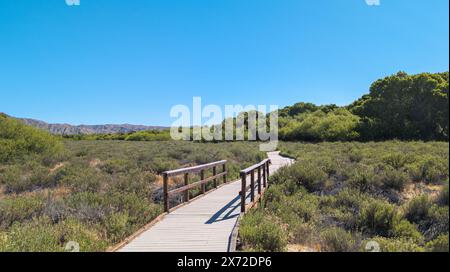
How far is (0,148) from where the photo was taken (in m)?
18.0

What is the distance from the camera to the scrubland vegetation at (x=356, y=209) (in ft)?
19.9

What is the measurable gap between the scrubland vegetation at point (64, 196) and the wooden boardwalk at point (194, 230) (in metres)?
0.80

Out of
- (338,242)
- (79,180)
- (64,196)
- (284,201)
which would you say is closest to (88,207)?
(64,196)

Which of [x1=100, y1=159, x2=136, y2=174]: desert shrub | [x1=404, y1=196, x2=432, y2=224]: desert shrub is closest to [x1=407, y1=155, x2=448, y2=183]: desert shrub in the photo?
[x1=404, y1=196, x2=432, y2=224]: desert shrub

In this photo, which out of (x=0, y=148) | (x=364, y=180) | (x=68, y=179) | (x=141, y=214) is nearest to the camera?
(x=141, y=214)

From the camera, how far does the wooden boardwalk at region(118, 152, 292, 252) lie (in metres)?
5.91

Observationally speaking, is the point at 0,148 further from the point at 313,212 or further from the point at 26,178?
the point at 313,212

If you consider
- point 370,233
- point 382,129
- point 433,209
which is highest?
point 382,129

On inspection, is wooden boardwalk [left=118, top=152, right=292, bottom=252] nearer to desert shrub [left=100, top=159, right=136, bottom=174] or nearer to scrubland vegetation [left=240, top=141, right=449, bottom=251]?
scrubland vegetation [left=240, top=141, right=449, bottom=251]

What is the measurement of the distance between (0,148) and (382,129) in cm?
2903

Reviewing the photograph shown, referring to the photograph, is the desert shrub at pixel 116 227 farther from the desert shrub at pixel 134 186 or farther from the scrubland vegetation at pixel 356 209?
the desert shrub at pixel 134 186

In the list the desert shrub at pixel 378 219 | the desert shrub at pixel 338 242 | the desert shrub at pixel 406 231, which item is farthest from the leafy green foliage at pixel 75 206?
the desert shrub at pixel 406 231

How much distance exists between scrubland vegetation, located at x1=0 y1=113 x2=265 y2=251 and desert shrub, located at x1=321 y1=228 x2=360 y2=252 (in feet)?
13.9
